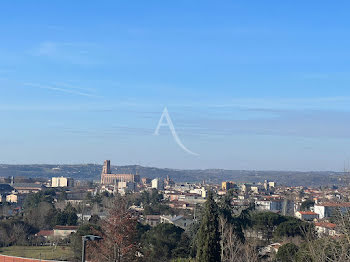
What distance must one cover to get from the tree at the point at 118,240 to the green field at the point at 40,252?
39.6 ft

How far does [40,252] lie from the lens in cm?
3109

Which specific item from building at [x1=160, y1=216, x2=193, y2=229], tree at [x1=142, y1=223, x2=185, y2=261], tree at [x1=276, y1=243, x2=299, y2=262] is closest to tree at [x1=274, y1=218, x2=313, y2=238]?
tree at [x1=142, y1=223, x2=185, y2=261]

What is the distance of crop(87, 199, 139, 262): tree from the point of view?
16141 mm

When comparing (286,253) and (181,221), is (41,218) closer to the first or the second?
(181,221)

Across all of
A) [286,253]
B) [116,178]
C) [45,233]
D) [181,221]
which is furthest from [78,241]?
[116,178]

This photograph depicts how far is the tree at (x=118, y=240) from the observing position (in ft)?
53.0

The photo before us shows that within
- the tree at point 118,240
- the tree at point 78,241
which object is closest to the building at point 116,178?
the tree at point 78,241

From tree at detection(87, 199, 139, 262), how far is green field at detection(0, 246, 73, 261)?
1206 centimetres

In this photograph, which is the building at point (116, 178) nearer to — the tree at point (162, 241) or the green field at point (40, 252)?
the green field at point (40, 252)

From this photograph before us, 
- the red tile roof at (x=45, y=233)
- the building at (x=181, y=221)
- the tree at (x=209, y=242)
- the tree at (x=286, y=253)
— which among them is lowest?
the red tile roof at (x=45, y=233)

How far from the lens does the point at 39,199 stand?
59.3 m

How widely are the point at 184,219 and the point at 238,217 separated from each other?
11.9 meters

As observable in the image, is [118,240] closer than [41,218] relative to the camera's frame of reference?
Yes

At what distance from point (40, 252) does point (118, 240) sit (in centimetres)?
1656
